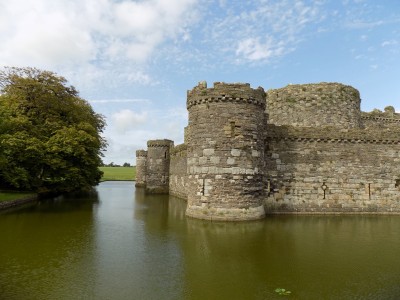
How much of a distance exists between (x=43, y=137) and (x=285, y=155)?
18802mm

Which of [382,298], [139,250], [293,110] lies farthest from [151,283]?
[293,110]

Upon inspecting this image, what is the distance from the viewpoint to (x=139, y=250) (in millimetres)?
10609

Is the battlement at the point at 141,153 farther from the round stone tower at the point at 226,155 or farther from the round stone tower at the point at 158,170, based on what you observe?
the round stone tower at the point at 226,155

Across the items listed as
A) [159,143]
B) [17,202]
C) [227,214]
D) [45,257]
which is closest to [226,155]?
[227,214]

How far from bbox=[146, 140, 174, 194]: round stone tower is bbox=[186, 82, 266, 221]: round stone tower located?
20853 mm

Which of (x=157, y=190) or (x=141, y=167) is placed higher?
(x=141, y=167)

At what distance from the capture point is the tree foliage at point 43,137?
76.7 feet

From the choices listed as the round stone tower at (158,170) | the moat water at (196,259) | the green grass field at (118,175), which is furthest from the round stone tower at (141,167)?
the moat water at (196,259)

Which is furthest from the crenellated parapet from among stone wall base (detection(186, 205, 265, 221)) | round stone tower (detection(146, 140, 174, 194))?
round stone tower (detection(146, 140, 174, 194))

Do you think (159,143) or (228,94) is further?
(159,143)

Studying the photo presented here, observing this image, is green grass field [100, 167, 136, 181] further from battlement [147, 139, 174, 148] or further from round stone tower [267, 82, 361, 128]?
round stone tower [267, 82, 361, 128]

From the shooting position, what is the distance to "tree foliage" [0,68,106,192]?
23391 millimetres

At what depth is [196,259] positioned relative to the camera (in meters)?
9.56

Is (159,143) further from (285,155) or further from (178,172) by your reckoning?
(285,155)
